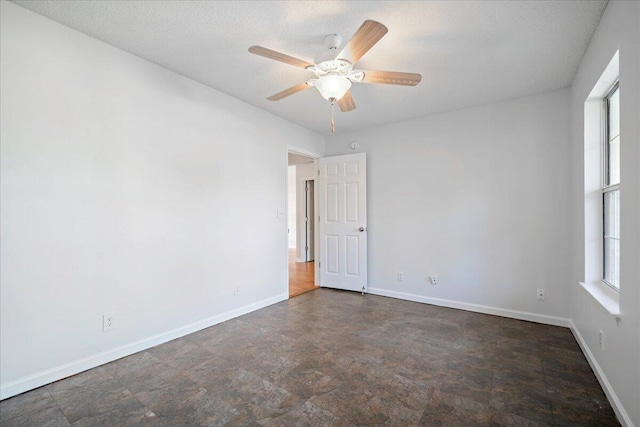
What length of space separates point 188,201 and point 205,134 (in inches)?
28.9

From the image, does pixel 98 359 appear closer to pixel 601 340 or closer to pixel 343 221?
pixel 343 221

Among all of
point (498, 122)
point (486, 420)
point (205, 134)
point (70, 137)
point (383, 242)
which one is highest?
point (498, 122)

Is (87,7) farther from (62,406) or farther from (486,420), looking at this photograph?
(486,420)

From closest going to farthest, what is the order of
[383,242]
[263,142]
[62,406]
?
1. [62,406]
2. [263,142]
3. [383,242]

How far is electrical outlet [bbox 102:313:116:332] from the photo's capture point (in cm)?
239

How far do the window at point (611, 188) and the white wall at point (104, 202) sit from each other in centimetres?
341

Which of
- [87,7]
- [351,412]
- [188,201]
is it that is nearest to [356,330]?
[351,412]

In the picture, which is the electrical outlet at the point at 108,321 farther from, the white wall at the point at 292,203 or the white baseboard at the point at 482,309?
the white wall at the point at 292,203

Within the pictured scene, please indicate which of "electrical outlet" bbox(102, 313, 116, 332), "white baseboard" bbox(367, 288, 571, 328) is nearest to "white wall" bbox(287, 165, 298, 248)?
"white baseboard" bbox(367, 288, 571, 328)

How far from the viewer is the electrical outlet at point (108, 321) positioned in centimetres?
239

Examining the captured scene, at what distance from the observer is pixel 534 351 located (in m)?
2.60

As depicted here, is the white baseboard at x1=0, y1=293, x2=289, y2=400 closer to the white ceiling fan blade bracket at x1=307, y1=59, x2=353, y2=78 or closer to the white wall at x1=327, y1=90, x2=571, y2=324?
the white wall at x1=327, y1=90, x2=571, y2=324

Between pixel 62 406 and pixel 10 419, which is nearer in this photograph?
pixel 10 419

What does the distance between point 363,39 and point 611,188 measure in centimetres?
221
